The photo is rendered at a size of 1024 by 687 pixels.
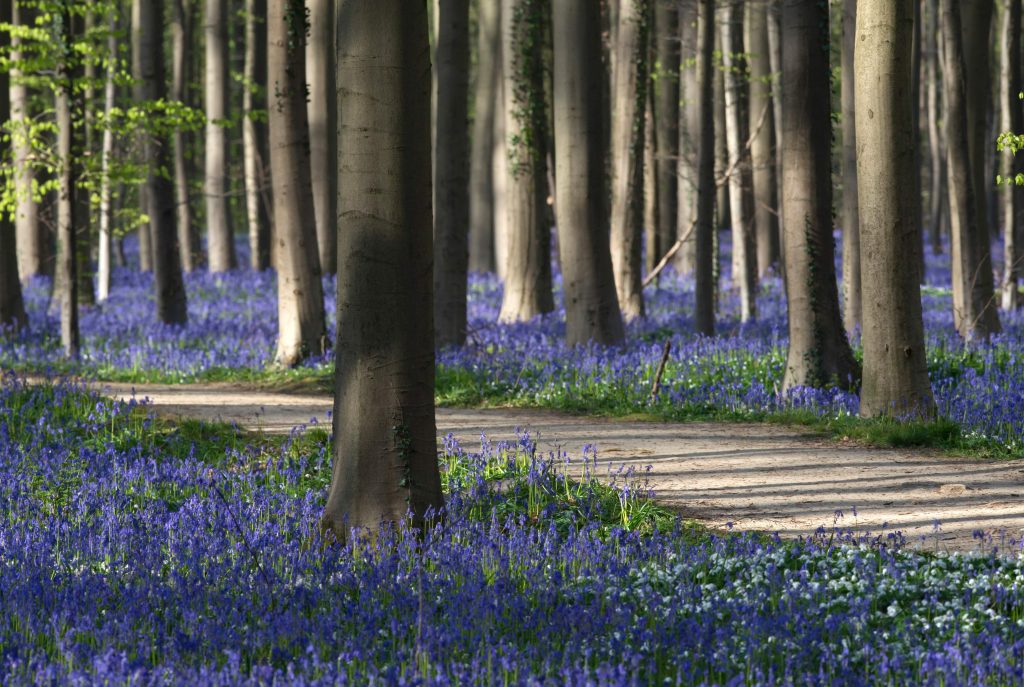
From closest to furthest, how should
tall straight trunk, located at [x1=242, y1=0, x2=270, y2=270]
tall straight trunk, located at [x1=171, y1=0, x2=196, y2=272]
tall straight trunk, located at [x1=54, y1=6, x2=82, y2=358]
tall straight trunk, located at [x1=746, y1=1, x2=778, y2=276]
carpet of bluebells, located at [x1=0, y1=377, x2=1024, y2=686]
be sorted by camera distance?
1. carpet of bluebells, located at [x1=0, y1=377, x2=1024, y2=686]
2. tall straight trunk, located at [x1=54, y1=6, x2=82, y2=358]
3. tall straight trunk, located at [x1=171, y1=0, x2=196, y2=272]
4. tall straight trunk, located at [x1=746, y1=1, x2=778, y2=276]
5. tall straight trunk, located at [x1=242, y1=0, x2=270, y2=270]

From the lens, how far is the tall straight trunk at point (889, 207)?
977 cm

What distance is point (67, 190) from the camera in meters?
15.0

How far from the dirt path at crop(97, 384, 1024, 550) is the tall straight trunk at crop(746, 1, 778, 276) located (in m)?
17.6

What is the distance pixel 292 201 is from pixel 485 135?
1439 cm

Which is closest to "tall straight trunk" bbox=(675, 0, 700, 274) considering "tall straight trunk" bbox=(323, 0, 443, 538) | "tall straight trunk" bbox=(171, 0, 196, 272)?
"tall straight trunk" bbox=(171, 0, 196, 272)

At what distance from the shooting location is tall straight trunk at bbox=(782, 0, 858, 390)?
11.5 metres

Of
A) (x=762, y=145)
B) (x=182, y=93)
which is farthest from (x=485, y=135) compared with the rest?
(x=182, y=93)

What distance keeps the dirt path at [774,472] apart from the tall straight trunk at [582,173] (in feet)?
8.74

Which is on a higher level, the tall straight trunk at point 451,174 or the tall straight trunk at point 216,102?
the tall straight trunk at point 216,102

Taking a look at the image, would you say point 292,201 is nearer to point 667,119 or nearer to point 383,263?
point 383,263

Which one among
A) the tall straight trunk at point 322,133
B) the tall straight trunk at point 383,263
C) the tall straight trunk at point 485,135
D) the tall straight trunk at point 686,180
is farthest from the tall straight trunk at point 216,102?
the tall straight trunk at point 383,263

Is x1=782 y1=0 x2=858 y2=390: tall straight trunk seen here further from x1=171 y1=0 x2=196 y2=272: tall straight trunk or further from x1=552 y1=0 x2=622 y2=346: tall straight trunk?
x1=171 y1=0 x2=196 y2=272: tall straight trunk

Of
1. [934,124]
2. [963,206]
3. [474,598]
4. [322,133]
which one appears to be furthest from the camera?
[934,124]

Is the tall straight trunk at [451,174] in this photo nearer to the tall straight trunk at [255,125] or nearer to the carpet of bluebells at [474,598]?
the carpet of bluebells at [474,598]
